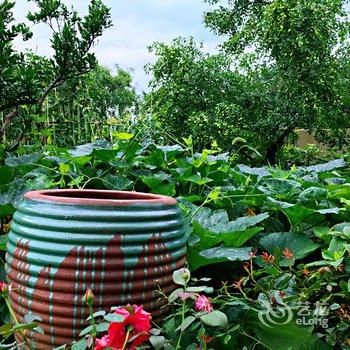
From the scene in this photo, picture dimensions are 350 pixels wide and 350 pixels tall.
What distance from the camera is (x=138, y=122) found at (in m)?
2.90

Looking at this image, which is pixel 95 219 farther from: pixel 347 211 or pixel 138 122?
pixel 138 122

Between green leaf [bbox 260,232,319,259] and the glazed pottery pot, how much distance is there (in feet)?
1.34

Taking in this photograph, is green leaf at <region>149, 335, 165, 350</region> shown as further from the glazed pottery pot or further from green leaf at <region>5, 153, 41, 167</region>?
green leaf at <region>5, 153, 41, 167</region>

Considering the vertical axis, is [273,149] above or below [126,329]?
below

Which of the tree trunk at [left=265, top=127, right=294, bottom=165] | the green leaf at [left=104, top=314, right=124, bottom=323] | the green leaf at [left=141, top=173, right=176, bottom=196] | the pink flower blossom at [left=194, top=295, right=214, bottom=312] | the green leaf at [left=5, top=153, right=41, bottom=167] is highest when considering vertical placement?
the green leaf at [left=5, top=153, right=41, bottom=167]

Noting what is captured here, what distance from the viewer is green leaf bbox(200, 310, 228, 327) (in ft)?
2.96

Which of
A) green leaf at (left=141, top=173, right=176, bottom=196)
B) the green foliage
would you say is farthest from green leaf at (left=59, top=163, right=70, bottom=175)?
the green foliage

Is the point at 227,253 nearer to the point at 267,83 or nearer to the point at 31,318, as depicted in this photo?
the point at 31,318

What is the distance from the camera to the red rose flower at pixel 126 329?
2.84ft

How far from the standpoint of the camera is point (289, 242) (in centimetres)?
140

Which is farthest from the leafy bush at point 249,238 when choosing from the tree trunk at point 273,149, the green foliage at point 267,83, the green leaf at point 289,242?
the tree trunk at point 273,149

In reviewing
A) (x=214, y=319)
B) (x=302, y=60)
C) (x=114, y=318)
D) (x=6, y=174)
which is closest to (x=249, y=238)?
(x=214, y=319)

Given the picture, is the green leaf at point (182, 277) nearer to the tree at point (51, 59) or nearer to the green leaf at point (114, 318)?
the green leaf at point (114, 318)

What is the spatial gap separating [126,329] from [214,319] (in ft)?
0.48
